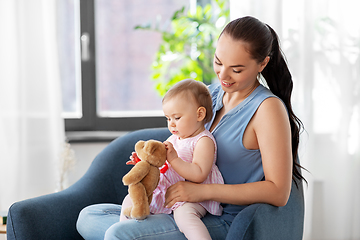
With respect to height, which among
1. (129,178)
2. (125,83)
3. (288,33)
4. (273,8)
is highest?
(273,8)

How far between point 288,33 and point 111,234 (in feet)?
5.29

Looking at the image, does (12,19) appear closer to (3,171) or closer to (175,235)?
(3,171)

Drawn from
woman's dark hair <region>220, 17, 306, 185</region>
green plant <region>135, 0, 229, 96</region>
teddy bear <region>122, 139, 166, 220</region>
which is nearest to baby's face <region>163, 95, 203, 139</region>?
teddy bear <region>122, 139, 166, 220</region>

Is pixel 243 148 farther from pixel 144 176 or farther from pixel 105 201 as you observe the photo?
pixel 105 201

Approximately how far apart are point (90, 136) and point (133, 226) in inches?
53.4

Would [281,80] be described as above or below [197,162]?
above

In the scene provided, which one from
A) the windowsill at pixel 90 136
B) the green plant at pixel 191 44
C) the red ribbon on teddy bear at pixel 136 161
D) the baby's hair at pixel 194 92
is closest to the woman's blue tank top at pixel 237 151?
the baby's hair at pixel 194 92

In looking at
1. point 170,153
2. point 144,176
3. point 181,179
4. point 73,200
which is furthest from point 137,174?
point 73,200

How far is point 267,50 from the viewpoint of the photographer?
1.26 metres

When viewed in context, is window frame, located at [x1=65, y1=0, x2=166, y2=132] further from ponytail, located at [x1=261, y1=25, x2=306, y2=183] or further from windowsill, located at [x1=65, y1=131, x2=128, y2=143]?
ponytail, located at [x1=261, y1=25, x2=306, y2=183]

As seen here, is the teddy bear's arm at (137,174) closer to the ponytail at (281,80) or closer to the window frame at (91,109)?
the ponytail at (281,80)

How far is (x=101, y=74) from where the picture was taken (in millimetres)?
2633

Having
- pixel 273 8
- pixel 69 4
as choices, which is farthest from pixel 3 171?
pixel 273 8

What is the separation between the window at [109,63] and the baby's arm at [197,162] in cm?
133
